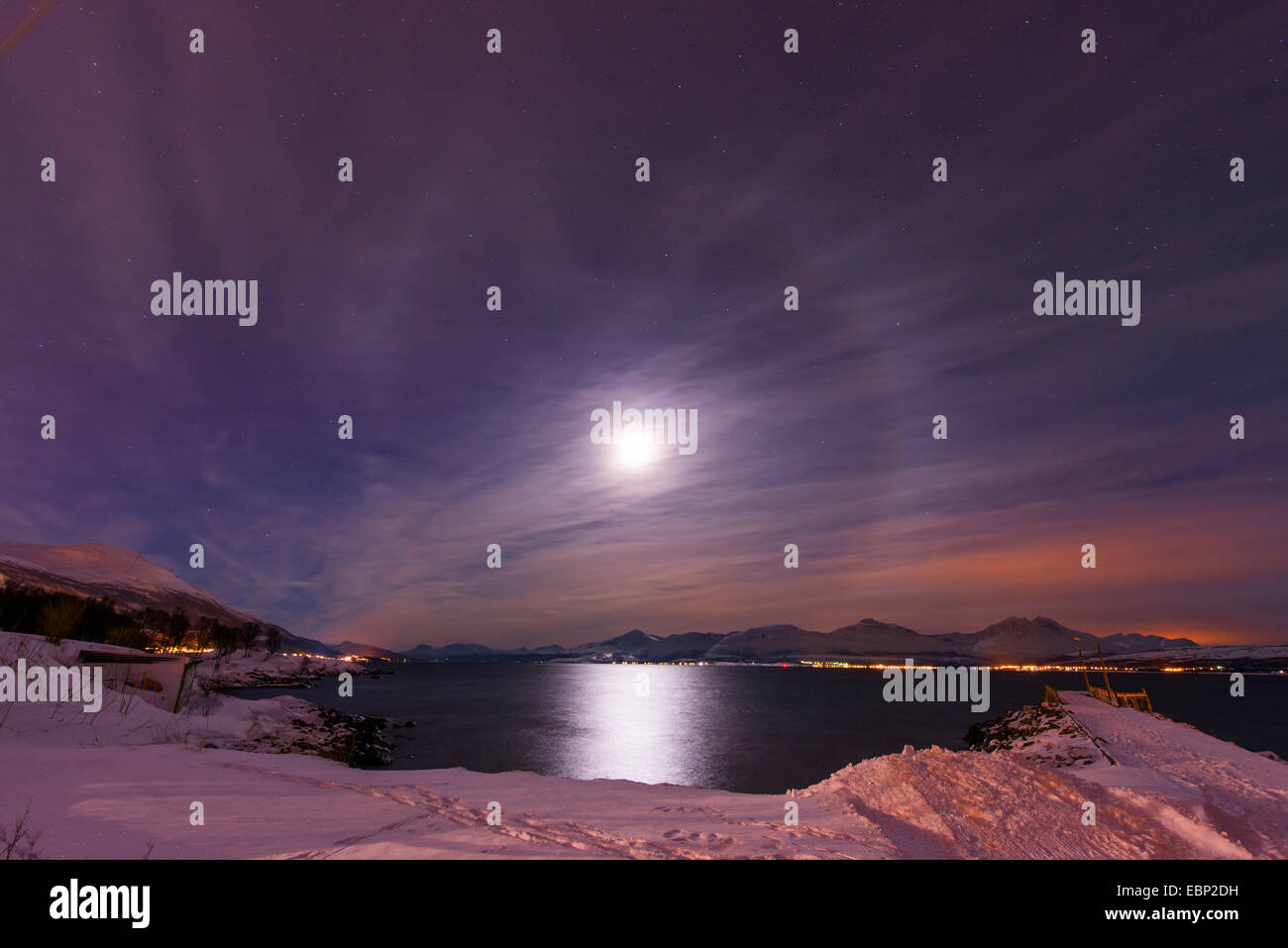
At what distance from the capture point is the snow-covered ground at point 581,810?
28.3ft

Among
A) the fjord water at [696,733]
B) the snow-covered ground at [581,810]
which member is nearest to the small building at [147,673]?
the snow-covered ground at [581,810]

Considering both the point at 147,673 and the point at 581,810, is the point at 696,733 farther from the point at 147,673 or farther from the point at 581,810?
the point at 581,810

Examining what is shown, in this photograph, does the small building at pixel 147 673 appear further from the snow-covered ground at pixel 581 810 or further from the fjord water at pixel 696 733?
the fjord water at pixel 696 733

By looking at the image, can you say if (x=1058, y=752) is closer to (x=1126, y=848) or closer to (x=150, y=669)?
(x=1126, y=848)

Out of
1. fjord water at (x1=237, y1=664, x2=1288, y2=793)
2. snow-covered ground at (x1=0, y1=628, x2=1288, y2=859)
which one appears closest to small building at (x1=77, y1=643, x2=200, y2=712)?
snow-covered ground at (x1=0, y1=628, x2=1288, y2=859)

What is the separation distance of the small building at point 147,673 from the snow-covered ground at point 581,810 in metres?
13.8

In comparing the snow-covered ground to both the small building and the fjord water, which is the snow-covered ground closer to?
the small building

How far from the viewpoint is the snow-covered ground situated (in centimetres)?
862

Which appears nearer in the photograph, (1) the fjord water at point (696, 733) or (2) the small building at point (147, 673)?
(2) the small building at point (147, 673)

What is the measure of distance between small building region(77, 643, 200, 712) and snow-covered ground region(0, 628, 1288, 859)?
13.8 metres

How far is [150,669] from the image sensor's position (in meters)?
32.3

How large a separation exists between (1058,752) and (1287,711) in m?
110

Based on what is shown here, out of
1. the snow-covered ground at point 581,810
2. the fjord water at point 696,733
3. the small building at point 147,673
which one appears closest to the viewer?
the snow-covered ground at point 581,810
